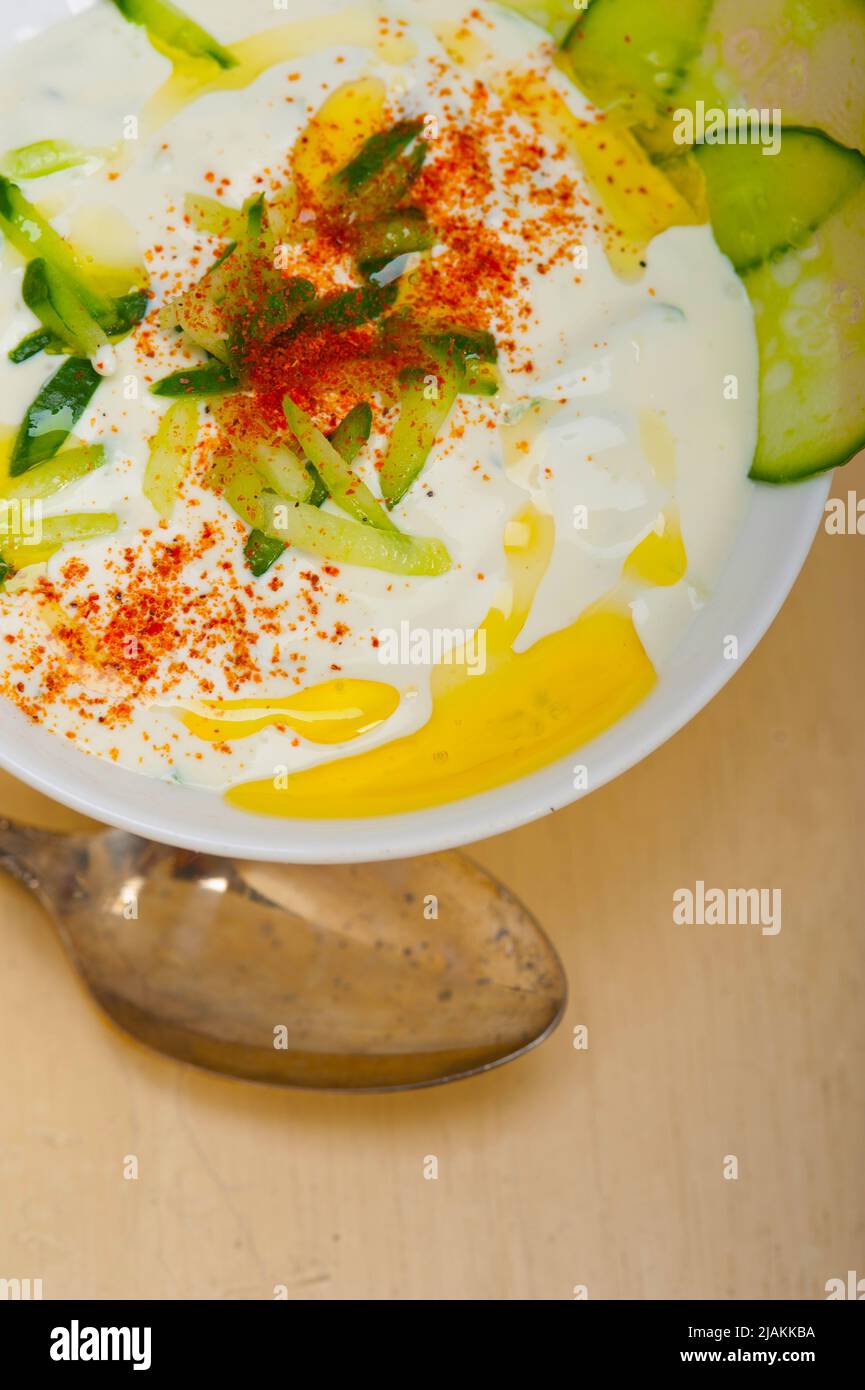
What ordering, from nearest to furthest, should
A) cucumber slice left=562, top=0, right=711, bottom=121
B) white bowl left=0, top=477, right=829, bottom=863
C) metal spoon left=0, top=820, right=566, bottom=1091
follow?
1. white bowl left=0, top=477, right=829, bottom=863
2. cucumber slice left=562, top=0, right=711, bottom=121
3. metal spoon left=0, top=820, right=566, bottom=1091

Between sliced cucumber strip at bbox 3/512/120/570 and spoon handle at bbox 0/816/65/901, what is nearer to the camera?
sliced cucumber strip at bbox 3/512/120/570

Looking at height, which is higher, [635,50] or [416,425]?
[635,50]

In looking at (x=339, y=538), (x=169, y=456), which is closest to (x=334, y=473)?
(x=339, y=538)

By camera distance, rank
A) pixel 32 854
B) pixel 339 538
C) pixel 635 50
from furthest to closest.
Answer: pixel 32 854 < pixel 635 50 < pixel 339 538

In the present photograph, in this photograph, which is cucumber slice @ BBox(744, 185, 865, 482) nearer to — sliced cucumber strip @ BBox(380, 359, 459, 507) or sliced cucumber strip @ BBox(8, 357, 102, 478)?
sliced cucumber strip @ BBox(380, 359, 459, 507)

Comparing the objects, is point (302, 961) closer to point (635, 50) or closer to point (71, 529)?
point (71, 529)

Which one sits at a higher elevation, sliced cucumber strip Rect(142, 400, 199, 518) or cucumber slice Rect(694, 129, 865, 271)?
cucumber slice Rect(694, 129, 865, 271)

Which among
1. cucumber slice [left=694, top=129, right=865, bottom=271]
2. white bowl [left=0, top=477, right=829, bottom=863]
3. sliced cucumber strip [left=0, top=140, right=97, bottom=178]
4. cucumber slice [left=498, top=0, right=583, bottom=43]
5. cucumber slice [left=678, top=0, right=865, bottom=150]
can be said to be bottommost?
white bowl [left=0, top=477, right=829, bottom=863]


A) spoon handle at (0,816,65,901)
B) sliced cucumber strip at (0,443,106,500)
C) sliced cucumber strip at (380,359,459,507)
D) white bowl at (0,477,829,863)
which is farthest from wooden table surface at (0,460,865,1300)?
sliced cucumber strip at (380,359,459,507)

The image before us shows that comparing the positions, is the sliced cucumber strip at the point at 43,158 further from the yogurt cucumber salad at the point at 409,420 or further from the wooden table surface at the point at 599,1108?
the wooden table surface at the point at 599,1108
